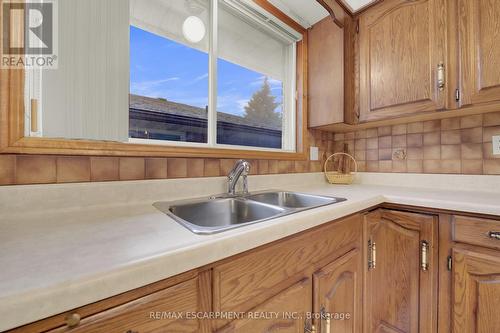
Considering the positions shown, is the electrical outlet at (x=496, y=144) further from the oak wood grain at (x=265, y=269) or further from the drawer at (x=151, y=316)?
the drawer at (x=151, y=316)

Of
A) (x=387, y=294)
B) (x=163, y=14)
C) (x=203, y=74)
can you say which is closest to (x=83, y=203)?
(x=203, y=74)

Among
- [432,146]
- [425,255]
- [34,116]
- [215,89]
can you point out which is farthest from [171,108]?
[432,146]

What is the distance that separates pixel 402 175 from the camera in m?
1.53

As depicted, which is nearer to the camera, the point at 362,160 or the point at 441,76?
the point at 441,76

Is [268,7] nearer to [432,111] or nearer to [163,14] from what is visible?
[163,14]

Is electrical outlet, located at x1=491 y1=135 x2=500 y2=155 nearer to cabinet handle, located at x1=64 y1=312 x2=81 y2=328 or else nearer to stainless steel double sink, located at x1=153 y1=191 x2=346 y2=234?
stainless steel double sink, located at x1=153 y1=191 x2=346 y2=234

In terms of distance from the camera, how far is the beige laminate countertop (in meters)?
0.30

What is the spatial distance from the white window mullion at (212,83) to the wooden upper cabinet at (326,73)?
757mm

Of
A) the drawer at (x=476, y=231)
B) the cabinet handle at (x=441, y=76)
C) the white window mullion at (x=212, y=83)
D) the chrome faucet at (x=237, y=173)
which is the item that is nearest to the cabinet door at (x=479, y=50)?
the cabinet handle at (x=441, y=76)

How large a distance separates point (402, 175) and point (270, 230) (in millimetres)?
1417

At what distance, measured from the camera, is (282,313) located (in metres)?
0.62

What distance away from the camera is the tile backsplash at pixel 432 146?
49.3 inches

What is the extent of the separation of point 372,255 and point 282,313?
26.6 inches

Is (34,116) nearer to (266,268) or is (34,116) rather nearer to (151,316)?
(151,316)
